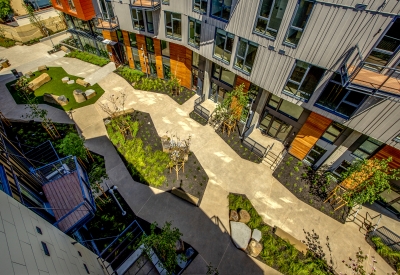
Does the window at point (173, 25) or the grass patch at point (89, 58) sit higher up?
the window at point (173, 25)

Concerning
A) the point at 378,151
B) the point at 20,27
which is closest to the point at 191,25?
the point at 378,151

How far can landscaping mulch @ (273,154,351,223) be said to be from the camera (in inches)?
594

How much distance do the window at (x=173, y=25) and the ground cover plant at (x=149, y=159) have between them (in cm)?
890

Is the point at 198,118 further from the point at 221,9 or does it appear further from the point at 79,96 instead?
the point at 79,96

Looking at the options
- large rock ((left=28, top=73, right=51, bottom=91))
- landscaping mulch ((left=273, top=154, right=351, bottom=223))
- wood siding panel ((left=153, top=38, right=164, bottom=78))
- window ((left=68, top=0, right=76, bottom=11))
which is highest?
window ((left=68, top=0, right=76, bottom=11))

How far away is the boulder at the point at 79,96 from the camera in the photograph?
71.7 feet

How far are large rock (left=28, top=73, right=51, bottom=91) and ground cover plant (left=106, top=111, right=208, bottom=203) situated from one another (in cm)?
1226

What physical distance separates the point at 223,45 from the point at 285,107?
7377mm

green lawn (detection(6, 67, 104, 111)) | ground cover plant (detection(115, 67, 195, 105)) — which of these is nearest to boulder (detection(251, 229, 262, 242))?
ground cover plant (detection(115, 67, 195, 105))

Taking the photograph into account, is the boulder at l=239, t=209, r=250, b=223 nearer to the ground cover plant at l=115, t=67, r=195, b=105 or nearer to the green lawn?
the ground cover plant at l=115, t=67, r=195, b=105

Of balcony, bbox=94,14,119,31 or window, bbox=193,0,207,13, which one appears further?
balcony, bbox=94,14,119,31

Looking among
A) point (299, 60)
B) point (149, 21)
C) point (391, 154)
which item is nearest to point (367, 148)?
point (391, 154)

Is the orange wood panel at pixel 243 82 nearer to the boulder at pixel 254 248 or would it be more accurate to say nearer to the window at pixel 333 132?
the window at pixel 333 132

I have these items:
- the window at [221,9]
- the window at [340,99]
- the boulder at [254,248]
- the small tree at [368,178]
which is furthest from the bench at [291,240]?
the window at [221,9]
